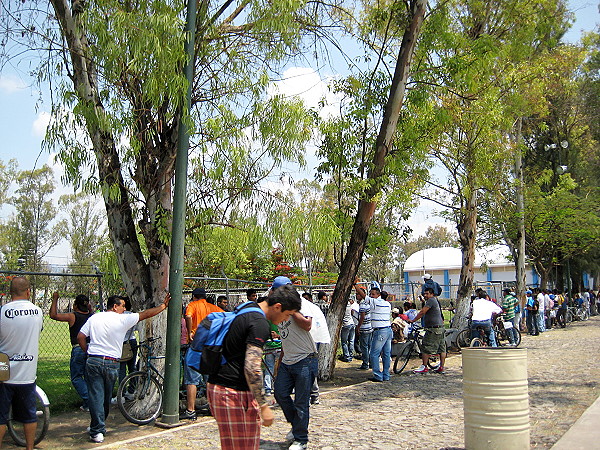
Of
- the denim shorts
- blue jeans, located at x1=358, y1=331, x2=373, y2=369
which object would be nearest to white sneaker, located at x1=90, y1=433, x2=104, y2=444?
the denim shorts

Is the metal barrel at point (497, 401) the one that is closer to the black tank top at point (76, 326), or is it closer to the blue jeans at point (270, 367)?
the blue jeans at point (270, 367)

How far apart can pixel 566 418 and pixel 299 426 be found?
4149 millimetres

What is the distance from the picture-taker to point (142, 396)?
8797mm

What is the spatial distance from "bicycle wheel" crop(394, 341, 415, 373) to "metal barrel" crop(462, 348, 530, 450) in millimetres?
6875

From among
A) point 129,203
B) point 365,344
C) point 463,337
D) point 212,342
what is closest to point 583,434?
point 212,342

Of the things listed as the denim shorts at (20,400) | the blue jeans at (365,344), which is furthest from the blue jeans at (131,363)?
the blue jeans at (365,344)

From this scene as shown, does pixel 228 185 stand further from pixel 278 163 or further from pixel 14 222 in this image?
pixel 14 222

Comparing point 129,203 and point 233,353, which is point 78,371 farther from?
point 233,353

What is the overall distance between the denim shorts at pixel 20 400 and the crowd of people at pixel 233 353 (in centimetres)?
1

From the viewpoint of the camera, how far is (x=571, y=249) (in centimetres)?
3550

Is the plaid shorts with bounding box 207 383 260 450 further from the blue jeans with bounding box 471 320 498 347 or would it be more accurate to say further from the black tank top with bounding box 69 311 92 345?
the blue jeans with bounding box 471 320 498 347

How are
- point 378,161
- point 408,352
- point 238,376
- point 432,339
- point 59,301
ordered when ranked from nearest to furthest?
point 238,376, point 378,161, point 432,339, point 408,352, point 59,301

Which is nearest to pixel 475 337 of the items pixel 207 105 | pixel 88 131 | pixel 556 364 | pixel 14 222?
pixel 556 364

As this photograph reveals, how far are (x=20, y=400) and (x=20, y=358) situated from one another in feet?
1.43
